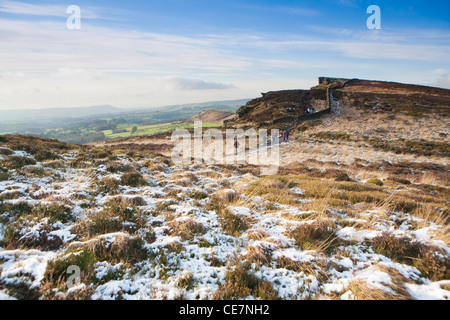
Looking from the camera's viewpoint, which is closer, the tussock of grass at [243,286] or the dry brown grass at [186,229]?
the tussock of grass at [243,286]

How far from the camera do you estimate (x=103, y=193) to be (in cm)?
696

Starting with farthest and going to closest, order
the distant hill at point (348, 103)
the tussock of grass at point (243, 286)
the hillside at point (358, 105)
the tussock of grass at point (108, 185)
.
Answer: the distant hill at point (348, 103)
the hillside at point (358, 105)
the tussock of grass at point (108, 185)
the tussock of grass at point (243, 286)

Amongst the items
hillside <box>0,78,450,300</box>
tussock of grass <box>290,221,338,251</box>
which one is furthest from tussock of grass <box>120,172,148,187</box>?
tussock of grass <box>290,221,338,251</box>

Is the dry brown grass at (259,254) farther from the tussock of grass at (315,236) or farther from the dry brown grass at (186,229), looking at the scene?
the dry brown grass at (186,229)

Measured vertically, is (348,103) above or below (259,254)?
above

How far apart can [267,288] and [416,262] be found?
2937mm

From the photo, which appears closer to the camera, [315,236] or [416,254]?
[416,254]

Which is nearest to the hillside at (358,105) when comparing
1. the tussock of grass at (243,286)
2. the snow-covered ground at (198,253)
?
the snow-covered ground at (198,253)

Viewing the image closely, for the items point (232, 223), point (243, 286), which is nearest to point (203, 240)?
point (232, 223)

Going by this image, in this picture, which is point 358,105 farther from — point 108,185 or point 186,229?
point 108,185

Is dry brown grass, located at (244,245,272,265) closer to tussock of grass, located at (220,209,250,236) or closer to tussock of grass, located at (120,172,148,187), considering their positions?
tussock of grass, located at (220,209,250,236)

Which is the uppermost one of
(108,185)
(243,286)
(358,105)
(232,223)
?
(358,105)
